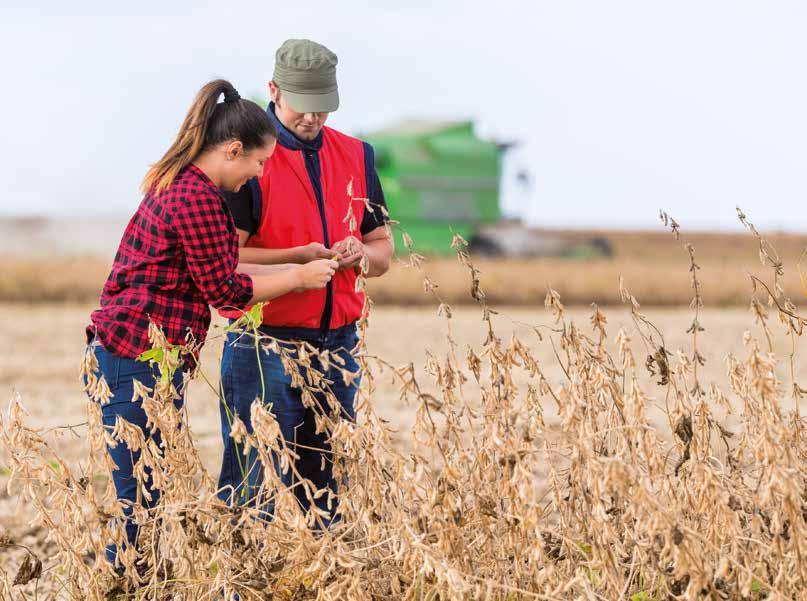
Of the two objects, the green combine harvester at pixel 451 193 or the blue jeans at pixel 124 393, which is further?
the green combine harvester at pixel 451 193

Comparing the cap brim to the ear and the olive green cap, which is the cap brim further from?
the ear

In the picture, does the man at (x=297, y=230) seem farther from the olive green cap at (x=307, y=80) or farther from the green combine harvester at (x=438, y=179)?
the green combine harvester at (x=438, y=179)

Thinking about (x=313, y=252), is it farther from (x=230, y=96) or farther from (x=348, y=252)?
(x=230, y=96)

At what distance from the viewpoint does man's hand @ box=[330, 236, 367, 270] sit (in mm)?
3227

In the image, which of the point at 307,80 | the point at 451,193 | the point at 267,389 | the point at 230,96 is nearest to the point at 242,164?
the point at 230,96

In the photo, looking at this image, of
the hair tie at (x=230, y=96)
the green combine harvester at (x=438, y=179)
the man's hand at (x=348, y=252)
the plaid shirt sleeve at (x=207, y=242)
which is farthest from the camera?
the green combine harvester at (x=438, y=179)

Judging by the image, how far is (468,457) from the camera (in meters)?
2.63

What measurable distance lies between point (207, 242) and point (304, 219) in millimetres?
577

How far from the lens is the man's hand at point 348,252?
3227 mm

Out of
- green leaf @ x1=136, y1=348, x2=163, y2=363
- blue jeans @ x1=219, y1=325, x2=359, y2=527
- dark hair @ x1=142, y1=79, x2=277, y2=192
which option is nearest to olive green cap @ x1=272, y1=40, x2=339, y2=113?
dark hair @ x1=142, y1=79, x2=277, y2=192

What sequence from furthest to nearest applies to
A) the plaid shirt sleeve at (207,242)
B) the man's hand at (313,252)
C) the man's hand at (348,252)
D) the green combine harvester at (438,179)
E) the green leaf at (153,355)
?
the green combine harvester at (438,179) → the man's hand at (313,252) → the man's hand at (348,252) → the plaid shirt sleeve at (207,242) → the green leaf at (153,355)

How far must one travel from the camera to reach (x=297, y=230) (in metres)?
3.47

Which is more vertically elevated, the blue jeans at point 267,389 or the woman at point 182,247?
the woman at point 182,247

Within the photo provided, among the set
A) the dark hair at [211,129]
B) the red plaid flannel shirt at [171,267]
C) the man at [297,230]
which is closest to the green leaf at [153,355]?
the red plaid flannel shirt at [171,267]
